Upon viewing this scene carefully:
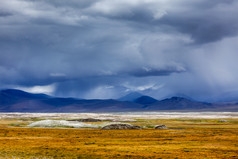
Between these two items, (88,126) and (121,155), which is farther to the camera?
(88,126)

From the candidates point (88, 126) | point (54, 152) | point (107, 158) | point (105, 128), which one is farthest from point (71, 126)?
point (107, 158)

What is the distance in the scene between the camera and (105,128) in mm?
88312

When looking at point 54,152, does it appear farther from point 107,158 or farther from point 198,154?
point 198,154

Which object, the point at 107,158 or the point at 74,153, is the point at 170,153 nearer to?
the point at 107,158

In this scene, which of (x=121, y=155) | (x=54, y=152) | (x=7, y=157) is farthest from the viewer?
(x=54, y=152)

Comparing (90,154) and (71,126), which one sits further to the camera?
(71,126)

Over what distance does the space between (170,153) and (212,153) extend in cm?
494

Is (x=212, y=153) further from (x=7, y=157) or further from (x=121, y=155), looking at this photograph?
(x=7, y=157)

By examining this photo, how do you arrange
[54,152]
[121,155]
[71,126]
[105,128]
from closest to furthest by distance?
[121,155]
[54,152]
[105,128]
[71,126]

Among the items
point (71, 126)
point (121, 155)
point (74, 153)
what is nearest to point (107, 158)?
point (121, 155)

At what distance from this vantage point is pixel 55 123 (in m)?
97.6

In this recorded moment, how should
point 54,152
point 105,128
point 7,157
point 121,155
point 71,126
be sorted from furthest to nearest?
1. point 71,126
2. point 105,128
3. point 54,152
4. point 121,155
5. point 7,157

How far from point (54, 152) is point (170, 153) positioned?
1408 centimetres

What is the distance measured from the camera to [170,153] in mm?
39469
